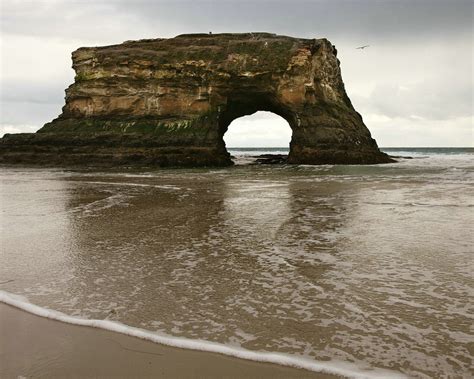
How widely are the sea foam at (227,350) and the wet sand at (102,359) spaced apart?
41mm

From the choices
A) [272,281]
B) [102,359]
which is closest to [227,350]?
[102,359]

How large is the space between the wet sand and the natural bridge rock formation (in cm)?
2680

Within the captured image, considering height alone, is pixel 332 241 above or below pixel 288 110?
below

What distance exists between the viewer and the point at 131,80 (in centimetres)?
3288

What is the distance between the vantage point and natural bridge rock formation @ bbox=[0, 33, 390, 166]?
30406 mm

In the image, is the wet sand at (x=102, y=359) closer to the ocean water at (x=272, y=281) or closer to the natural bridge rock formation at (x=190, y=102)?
the ocean water at (x=272, y=281)

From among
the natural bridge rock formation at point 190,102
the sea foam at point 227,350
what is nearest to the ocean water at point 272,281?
the sea foam at point 227,350

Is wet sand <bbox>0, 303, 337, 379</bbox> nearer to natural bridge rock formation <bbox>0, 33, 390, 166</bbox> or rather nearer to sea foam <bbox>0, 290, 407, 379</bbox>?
sea foam <bbox>0, 290, 407, 379</bbox>

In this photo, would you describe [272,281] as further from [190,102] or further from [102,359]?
[190,102]

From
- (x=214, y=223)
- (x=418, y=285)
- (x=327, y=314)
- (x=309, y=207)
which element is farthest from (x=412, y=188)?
(x=327, y=314)

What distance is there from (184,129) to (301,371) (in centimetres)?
2953

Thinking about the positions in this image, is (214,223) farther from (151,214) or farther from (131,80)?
(131,80)

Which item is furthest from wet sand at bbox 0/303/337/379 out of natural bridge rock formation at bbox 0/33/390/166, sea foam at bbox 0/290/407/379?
natural bridge rock formation at bbox 0/33/390/166

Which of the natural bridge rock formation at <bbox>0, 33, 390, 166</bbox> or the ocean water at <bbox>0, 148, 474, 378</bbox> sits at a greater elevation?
the natural bridge rock formation at <bbox>0, 33, 390, 166</bbox>
